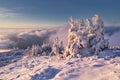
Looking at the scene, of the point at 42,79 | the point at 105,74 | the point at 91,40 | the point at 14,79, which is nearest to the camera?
the point at 105,74

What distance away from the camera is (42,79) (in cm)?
5534

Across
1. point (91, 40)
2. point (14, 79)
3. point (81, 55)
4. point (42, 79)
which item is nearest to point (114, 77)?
point (42, 79)

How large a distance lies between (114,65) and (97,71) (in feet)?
16.1

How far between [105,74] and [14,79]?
70.4 feet

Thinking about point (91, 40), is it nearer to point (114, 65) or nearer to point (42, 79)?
point (114, 65)

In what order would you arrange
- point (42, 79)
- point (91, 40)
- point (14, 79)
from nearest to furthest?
point (42, 79) < point (14, 79) < point (91, 40)

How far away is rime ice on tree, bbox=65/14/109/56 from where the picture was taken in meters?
81.2

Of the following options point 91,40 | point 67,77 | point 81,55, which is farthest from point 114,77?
point 91,40

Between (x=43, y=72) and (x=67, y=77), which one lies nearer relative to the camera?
(x=67, y=77)

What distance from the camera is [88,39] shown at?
272 feet

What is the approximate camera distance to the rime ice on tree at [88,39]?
267 ft

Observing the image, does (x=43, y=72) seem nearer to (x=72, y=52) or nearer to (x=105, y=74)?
(x=105, y=74)

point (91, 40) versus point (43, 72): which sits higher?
point (91, 40)

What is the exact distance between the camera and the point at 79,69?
58.0m
